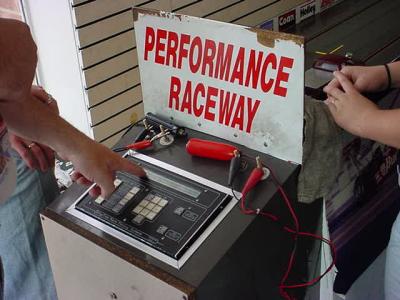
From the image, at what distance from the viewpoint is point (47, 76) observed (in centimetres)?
178

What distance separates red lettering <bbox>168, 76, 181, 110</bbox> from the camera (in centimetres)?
98

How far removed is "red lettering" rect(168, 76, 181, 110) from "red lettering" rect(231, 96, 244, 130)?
13 centimetres

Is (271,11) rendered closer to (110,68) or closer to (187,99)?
(110,68)

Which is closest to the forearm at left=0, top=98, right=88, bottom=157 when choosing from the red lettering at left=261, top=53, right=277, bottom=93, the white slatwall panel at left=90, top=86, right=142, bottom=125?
the red lettering at left=261, top=53, right=277, bottom=93

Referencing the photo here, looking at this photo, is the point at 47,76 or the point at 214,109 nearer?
the point at 214,109

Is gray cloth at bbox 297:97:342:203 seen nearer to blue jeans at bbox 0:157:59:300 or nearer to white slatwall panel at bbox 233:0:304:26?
blue jeans at bbox 0:157:59:300

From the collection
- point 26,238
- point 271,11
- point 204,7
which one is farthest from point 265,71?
point 271,11

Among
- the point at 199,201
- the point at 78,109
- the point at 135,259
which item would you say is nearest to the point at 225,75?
the point at 199,201

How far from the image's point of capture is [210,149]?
0.93 m

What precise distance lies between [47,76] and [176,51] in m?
0.97

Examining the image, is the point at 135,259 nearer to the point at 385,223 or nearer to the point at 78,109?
the point at 385,223

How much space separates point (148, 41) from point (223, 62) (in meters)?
0.17

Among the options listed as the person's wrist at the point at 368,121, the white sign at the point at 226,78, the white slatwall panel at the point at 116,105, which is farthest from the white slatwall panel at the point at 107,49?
the person's wrist at the point at 368,121

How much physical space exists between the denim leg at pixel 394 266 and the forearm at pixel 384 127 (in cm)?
23
